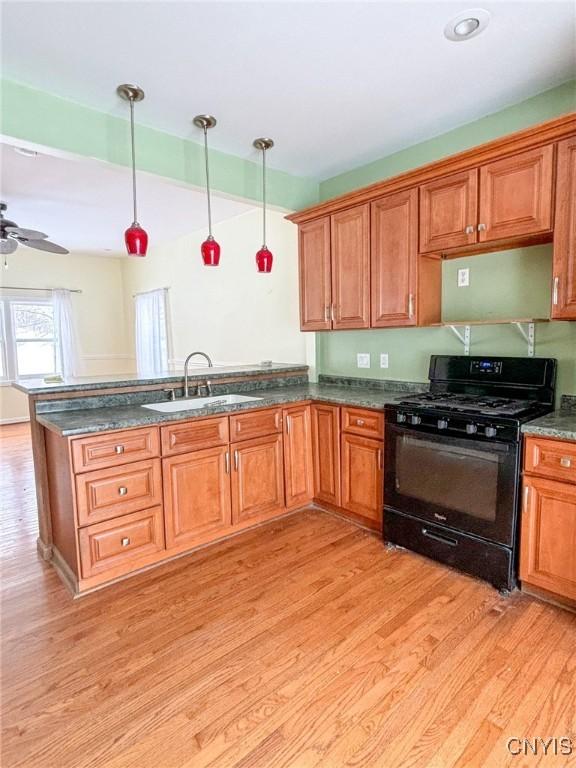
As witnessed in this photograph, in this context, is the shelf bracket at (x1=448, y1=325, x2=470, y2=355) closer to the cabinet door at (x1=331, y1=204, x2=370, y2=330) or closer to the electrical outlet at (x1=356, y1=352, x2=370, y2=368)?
the cabinet door at (x1=331, y1=204, x2=370, y2=330)

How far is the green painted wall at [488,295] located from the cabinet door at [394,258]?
31 cm

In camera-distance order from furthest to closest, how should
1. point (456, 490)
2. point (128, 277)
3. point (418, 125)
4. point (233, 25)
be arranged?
point (128, 277) → point (418, 125) → point (456, 490) → point (233, 25)

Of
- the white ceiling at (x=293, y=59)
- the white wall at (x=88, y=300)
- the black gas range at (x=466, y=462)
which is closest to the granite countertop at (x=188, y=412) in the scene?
the black gas range at (x=466, y=462)

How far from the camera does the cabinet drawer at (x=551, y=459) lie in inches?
72.3

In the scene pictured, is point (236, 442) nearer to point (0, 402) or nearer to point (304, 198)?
point (304, 198)

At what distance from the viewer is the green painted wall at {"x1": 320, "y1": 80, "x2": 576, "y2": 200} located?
7.49 ft

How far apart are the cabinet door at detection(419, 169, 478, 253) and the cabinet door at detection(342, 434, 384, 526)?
1.25m

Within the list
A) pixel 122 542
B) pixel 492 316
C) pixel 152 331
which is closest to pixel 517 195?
pixel 492 316

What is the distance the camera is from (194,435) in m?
2.46

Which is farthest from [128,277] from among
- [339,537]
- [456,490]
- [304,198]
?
[456,490]

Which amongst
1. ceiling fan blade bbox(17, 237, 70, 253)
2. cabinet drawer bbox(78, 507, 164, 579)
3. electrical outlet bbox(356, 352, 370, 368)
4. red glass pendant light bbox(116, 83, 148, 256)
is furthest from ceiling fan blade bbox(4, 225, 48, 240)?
electrical outlet bbox(356, 352, 370, 368)

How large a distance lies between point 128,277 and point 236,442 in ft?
18.8

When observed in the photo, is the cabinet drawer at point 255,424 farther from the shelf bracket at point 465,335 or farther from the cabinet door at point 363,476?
the shelf bracket at point 465,335

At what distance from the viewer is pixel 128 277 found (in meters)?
7.33
